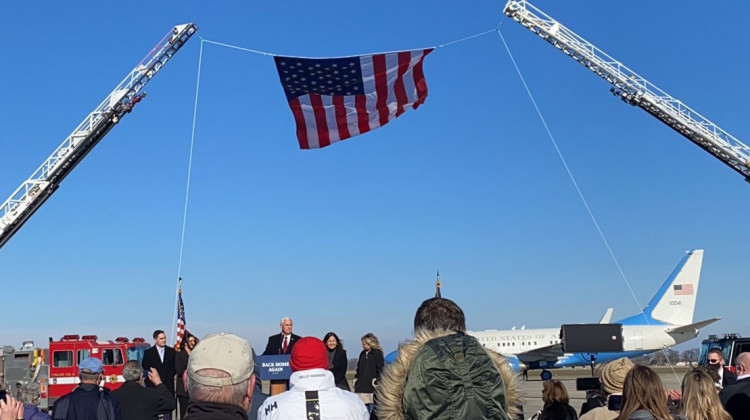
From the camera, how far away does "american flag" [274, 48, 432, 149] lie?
14.3m

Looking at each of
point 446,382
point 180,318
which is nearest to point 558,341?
point 180,318

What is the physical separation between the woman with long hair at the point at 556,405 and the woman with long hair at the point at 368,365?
431 centimetres

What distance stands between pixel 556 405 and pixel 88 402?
373cm

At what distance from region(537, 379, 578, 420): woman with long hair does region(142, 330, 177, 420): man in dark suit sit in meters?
6.50

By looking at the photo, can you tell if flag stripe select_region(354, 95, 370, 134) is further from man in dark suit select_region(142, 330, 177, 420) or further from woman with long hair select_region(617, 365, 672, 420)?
woman with long hair select_region(617, 365, 672, 420)

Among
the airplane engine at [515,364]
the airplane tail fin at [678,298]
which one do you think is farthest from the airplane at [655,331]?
the airplane engine at [515,364]

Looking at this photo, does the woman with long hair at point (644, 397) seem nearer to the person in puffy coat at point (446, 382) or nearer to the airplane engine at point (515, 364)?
the airplane engine at point (515, 364)

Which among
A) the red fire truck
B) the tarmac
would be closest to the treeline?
the tarmac

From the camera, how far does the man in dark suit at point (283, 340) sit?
11.4 meters

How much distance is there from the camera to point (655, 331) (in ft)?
157

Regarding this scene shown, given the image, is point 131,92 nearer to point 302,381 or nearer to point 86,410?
point 86,410

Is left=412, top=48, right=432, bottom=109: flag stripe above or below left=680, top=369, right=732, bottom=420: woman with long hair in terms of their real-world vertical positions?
above

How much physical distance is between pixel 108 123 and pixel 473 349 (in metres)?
20.8

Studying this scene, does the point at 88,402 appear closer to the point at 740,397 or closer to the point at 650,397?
the point at 650,397
